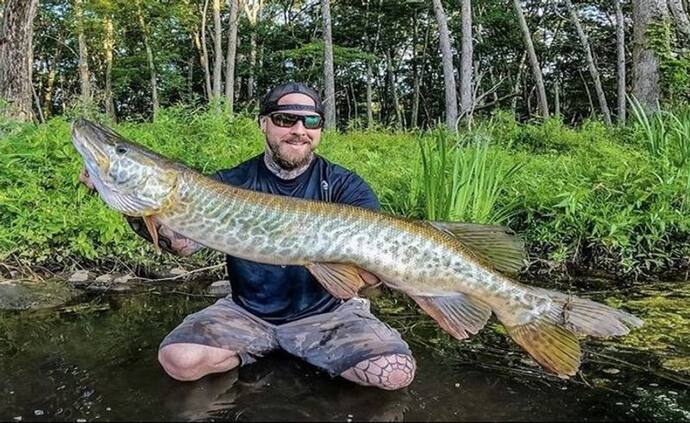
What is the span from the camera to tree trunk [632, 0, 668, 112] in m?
9.32

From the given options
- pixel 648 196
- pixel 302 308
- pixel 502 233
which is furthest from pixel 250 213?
pixel 648 196

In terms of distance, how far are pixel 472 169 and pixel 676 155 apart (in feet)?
7.50

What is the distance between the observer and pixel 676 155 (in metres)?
6.09

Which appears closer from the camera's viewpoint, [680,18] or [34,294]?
[34,294]

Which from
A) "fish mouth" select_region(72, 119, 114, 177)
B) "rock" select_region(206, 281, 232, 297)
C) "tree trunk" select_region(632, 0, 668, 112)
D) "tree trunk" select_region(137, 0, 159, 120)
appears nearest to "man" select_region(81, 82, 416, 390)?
"fish mouth" select_region(72, 119, 114, 177)

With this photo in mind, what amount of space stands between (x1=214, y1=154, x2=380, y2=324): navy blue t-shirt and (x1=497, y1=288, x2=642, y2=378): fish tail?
1006 millimetres

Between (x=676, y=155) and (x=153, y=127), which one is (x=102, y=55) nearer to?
(x=153, y=127)

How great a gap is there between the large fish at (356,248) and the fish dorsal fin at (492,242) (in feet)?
0.33

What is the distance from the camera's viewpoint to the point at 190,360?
115 inches

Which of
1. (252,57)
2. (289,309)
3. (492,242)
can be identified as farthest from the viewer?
(252,57)

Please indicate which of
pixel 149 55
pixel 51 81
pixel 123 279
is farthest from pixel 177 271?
pixel 51 81

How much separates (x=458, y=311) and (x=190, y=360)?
4.00 ft

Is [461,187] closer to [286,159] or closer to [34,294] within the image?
[286,159]

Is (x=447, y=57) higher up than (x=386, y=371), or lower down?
higher up
